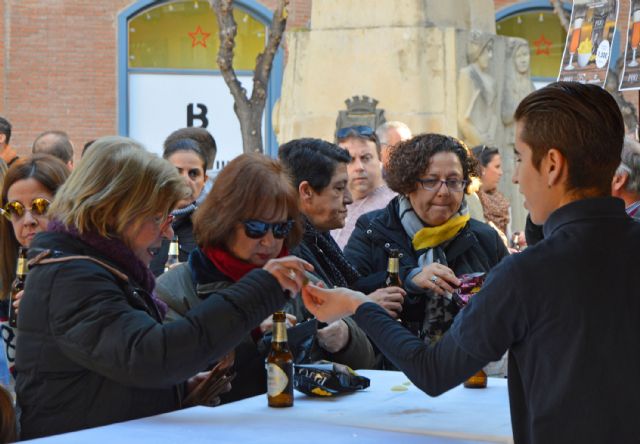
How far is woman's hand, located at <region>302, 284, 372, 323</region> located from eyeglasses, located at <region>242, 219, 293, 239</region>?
450mm

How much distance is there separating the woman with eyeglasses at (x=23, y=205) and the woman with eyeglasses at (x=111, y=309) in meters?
1.65

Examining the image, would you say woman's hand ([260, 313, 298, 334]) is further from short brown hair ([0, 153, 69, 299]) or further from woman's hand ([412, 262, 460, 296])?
short brown hair ([0, 153, 69, 299])

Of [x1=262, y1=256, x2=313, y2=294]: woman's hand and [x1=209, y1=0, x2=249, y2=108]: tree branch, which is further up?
[x1=209, y1=0, x2=249, y2=108]: tree branch

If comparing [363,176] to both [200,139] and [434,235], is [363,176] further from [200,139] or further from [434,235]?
[434,235]

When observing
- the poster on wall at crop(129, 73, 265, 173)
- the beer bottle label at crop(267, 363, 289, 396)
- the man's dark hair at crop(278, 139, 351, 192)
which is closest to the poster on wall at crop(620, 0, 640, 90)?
the man's dark hair at crop(278, 139, 351, 192)

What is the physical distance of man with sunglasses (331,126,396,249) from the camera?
7914 mm

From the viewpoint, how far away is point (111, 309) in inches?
133

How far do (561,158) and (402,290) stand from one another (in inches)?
84.0

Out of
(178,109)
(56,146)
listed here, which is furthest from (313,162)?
(178,109)

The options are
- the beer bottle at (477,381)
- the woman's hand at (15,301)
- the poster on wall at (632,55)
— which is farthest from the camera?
the poster on wall at (632,55)

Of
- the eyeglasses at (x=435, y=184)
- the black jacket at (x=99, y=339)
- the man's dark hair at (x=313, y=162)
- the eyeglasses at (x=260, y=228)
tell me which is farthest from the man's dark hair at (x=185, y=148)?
the black jacket at (x=99, y=339)

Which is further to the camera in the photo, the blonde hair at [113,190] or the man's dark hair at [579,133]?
the blonde hair at [113,190]

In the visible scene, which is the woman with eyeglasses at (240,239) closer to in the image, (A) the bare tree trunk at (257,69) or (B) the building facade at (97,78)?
(A) the bare tree trunk at (257,69)

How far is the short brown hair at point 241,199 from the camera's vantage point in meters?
4.27
